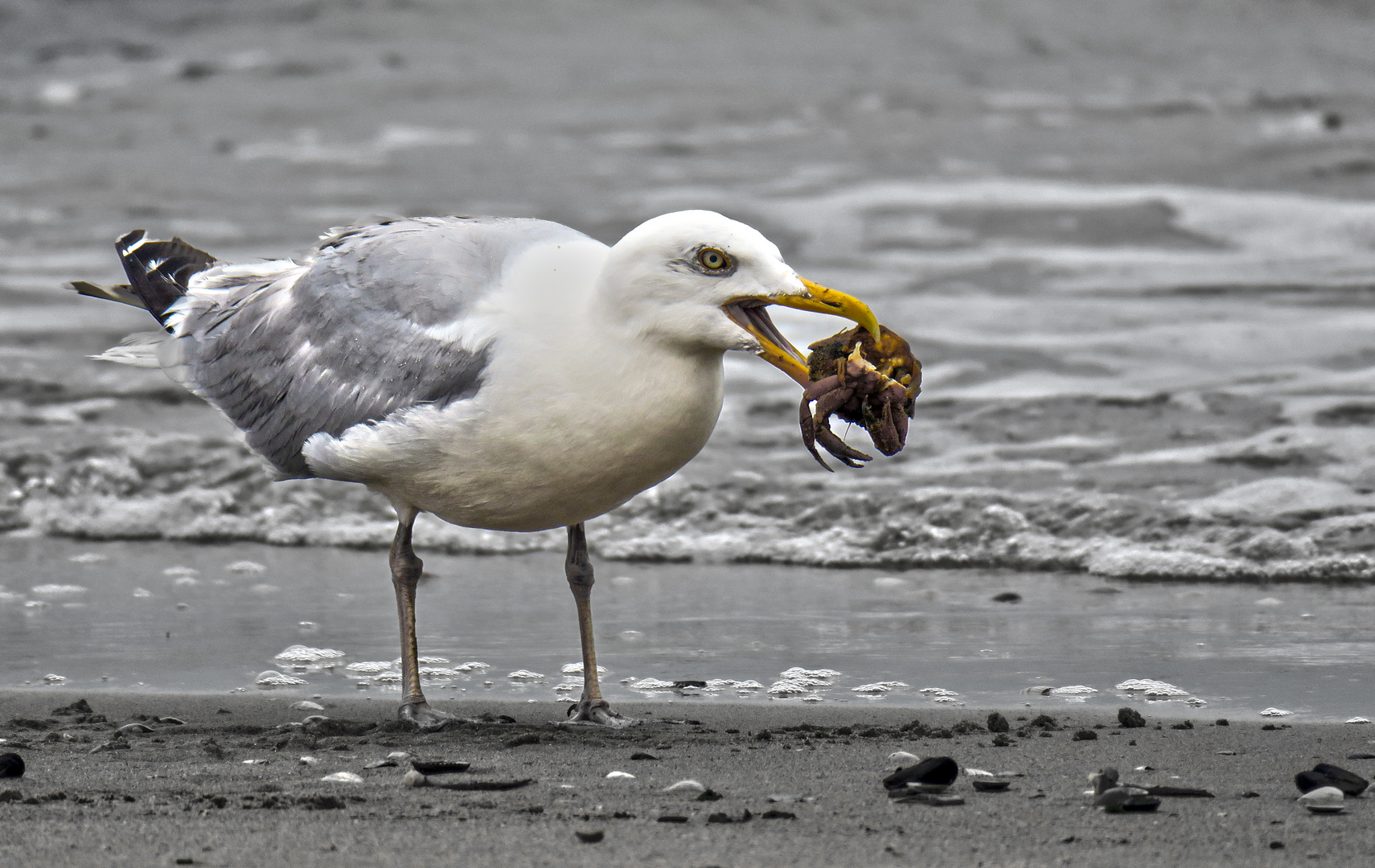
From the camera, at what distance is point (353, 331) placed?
5078 mm

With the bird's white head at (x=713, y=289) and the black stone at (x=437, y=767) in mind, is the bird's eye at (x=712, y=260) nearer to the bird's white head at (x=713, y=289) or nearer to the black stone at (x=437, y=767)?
the bird's white head at (x=713, y=289)

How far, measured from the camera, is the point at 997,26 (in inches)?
1086

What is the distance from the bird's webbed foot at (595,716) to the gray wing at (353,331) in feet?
3.22

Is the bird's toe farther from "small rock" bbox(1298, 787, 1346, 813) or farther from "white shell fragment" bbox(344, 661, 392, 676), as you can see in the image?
"small rock" bbox(1298, 787, 1346, 813)

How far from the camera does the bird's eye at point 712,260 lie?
14.1ft

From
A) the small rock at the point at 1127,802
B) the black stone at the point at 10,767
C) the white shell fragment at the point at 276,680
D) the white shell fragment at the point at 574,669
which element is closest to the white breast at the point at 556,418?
the white shell fragment at the point at 574,669

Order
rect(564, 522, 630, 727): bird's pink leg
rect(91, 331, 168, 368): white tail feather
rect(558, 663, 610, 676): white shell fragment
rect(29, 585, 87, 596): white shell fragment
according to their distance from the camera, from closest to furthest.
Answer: rect(564, 522, 630, 727): bird's pink leg, rect(558, 663, 610, 676): white shell fragment, rect(91, 331, 168, 368): white tail feather, rect(29, 585, 87, 596): white shell fragment

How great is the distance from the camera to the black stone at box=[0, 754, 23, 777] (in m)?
3.95

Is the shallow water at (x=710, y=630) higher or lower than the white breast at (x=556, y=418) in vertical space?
lower

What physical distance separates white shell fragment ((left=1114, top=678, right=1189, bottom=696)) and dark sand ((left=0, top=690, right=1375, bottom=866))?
0.42m

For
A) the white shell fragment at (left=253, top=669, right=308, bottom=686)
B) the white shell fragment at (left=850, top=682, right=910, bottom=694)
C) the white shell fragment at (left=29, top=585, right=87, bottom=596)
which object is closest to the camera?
the white shell fragment at (left=850, top=682, right=910, bottom=694)

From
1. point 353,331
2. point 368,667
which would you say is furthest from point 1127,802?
point 368,667

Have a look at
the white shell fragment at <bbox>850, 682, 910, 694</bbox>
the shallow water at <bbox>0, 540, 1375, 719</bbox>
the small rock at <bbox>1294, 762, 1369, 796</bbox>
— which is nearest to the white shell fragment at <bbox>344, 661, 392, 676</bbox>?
the shallow water at <bbox>0, 540, 1375, 719</bbox>

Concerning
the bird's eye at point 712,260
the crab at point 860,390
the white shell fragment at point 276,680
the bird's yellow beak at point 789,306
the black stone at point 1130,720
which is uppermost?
the bird's eye at point 712,260
